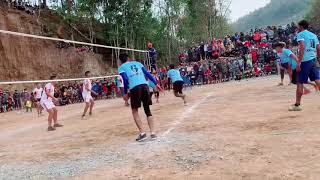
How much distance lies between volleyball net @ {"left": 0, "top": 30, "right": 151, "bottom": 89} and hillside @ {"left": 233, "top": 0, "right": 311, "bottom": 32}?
308ft

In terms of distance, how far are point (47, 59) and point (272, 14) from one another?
114521 millimetres

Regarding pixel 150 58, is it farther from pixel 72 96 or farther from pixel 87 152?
pixel 87 152

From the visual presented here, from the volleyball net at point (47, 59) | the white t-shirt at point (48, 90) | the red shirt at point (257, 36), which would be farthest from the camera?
the volleyball net at point (47, 59)

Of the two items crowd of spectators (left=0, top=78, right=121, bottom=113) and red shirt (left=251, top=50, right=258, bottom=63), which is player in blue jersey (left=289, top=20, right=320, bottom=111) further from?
crowd of spectators (left=0, top=78, right=121, bottom=113)

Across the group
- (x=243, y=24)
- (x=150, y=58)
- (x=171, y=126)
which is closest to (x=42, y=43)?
(x=150, y=58)

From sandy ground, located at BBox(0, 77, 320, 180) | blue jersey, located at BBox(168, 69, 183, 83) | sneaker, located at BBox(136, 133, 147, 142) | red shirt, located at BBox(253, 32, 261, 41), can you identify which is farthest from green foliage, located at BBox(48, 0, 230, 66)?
sneaker, located at BBox(136, 133, 147, 142)

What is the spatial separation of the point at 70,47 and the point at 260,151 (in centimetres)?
3497

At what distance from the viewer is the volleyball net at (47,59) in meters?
34.6

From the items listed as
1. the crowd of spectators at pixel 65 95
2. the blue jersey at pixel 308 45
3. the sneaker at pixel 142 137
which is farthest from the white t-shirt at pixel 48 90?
the crowd of spectators at pixel 65 95

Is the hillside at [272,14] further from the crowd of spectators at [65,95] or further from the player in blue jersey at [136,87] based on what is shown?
the player in blue jersey at [136,87]

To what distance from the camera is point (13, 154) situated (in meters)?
8.76

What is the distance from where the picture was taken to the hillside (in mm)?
133500

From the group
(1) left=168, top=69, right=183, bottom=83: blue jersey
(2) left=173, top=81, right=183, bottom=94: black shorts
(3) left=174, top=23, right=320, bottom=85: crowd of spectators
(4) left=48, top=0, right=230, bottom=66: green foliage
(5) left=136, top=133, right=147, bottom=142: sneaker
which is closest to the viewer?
(5) left=136, top=133, right=147, bottom=142: sneaker

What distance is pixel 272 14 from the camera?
14125 cm
